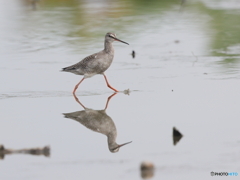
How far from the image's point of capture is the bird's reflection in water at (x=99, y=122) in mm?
7877

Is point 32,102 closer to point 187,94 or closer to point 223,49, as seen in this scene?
point 187,94

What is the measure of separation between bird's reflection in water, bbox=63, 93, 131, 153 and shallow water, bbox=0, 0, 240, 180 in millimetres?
97

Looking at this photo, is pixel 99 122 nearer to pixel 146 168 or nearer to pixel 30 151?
pixel 30 151

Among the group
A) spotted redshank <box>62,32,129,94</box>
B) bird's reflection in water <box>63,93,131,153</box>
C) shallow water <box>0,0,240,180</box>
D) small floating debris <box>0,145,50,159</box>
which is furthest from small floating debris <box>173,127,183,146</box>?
spotted redshank <box>62,32,129,94</box>

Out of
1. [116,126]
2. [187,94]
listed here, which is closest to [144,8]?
[187,94]

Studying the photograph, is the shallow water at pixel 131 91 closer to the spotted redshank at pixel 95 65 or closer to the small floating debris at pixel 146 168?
the small floating debris at pixel 146 168

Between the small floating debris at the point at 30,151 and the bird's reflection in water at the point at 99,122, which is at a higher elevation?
the small floating debris at the point at 30,151

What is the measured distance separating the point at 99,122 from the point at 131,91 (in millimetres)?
2014

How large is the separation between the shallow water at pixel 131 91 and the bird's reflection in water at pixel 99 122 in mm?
97

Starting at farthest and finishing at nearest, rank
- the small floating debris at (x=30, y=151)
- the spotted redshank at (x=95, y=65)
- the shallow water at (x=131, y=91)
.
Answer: the spotted redshank at (x=95, y=65)
the small floating debris at (x=30, y=151)
the shallow water at (x=131, y=91)

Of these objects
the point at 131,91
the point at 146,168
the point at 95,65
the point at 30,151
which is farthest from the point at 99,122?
the point at 146,168

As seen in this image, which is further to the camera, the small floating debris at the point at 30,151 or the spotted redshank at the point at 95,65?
the spotted redshank at the point at 95,65

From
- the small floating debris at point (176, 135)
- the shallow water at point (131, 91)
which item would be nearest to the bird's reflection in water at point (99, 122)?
the shallow water at point (131, 91)

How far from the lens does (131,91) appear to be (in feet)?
35.4
